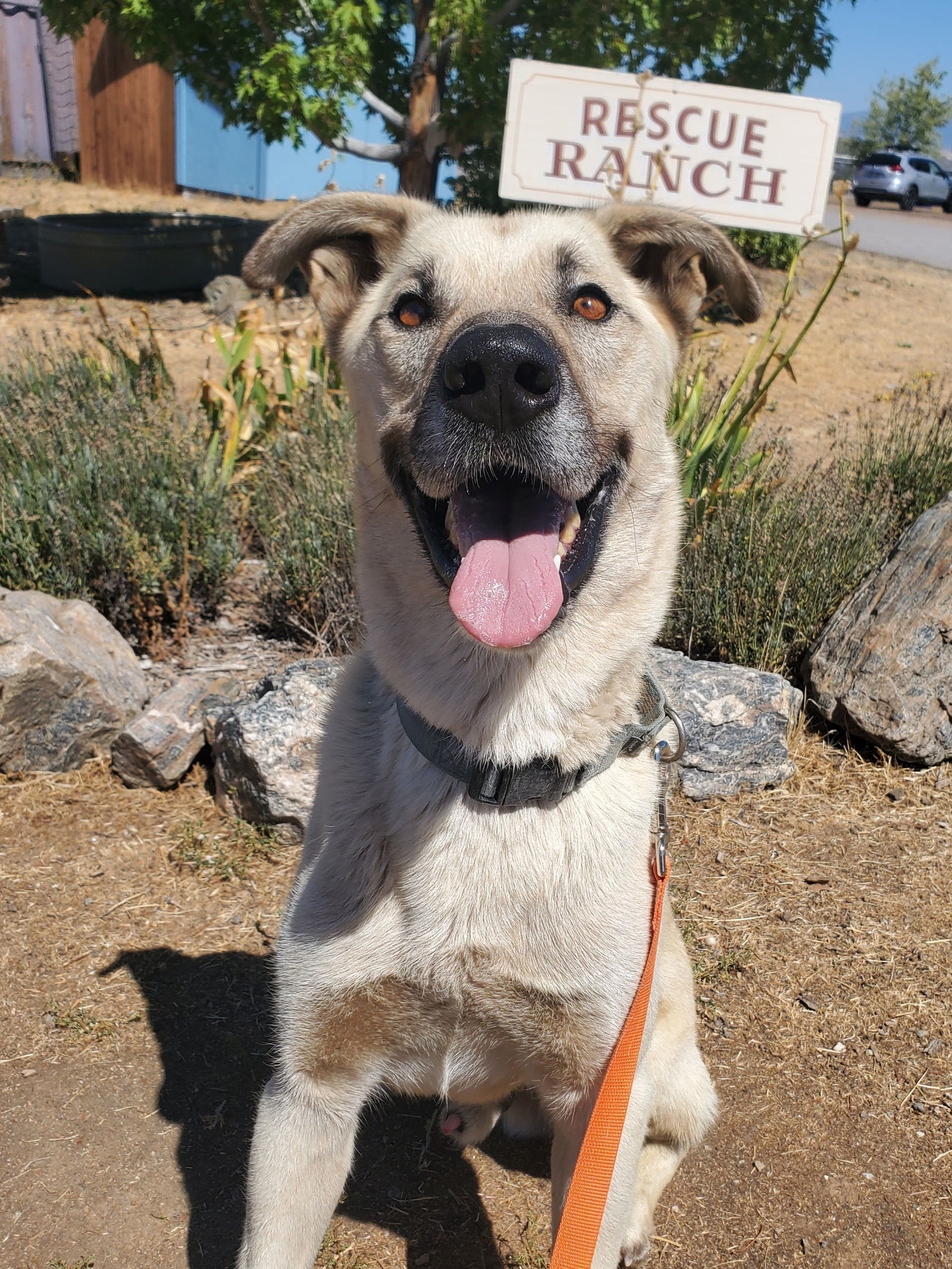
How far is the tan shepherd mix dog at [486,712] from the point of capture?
1878mm

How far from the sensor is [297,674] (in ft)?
13.0

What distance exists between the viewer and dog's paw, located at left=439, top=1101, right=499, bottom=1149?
2439 millimetres

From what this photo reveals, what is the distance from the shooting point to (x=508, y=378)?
1801 millimetres

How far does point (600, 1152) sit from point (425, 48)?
10.2 m

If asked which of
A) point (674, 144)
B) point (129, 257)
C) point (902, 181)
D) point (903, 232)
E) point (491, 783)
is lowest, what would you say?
point (129, 257)

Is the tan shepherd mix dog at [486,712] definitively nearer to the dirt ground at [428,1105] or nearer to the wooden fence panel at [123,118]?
the dirt ground at [428,1105]

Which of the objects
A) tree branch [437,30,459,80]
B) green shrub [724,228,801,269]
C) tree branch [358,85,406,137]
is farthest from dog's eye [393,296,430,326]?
green shrub [724,228,801,269]

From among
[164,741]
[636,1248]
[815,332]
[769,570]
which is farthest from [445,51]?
[636,1248]

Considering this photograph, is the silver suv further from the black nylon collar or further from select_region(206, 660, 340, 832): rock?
the black nylon collar

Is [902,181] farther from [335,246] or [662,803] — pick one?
[662,803]

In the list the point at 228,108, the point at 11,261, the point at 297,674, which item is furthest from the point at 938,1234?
the point at 11,261

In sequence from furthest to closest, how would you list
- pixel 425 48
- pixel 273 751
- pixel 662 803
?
1. pixel 425 48
2. pixel 273 751
3. pixel 662 803

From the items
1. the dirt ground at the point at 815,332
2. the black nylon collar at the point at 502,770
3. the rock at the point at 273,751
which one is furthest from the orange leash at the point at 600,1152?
the dirt ground at the point at 815,332

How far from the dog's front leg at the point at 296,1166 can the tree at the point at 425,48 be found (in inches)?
343
